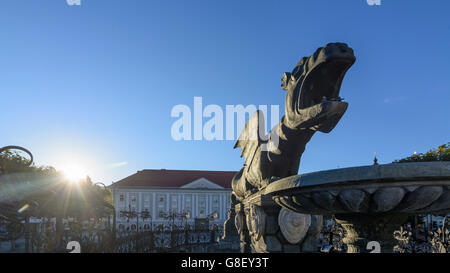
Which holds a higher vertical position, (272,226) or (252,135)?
(252,135)

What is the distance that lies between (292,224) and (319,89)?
96.0 inches

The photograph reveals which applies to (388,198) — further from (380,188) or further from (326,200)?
(326,200)

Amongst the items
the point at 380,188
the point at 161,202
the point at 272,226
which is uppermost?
the point at 380,188

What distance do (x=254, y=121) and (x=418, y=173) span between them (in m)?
5.01

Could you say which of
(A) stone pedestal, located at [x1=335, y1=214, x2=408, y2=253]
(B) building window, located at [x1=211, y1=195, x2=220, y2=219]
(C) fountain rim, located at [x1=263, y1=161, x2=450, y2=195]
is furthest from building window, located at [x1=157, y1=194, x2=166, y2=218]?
(C) fountain rim, located at [x1=263, y1=161, x2=450, y2=195]

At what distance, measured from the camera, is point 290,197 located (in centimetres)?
292

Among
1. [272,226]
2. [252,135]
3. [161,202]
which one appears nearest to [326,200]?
[272,226]

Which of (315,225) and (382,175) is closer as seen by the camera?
(382,175)

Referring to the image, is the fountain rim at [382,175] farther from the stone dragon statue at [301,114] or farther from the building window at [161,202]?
the building window at [161,202]

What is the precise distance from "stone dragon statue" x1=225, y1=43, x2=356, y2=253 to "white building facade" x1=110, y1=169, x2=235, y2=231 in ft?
205

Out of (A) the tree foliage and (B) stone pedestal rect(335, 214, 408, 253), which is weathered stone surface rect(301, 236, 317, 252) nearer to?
(B) stone pedestal rect(335, 214, 408, 253)

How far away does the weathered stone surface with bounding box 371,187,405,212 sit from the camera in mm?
2275

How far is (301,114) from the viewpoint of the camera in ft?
14.2
